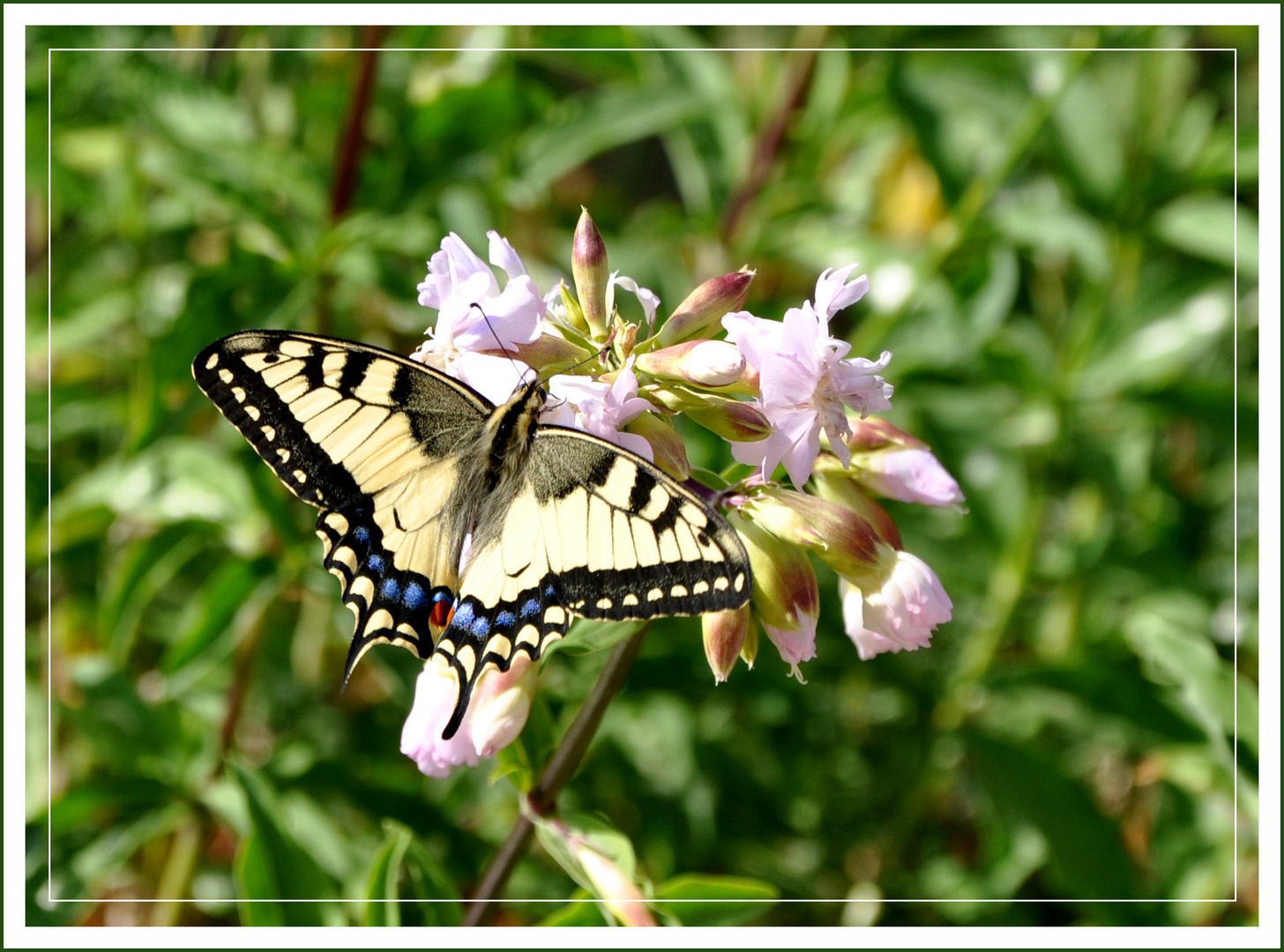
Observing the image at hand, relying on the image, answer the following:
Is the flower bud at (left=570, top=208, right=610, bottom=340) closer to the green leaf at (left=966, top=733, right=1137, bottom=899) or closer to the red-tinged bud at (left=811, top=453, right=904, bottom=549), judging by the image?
the red-tinged bud at (left=811, top=453, right=904, bottom=549)

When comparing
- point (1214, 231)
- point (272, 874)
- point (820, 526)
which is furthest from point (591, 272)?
point (1214, 231)

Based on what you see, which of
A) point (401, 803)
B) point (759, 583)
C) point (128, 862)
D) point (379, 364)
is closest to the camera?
point (759, 583)

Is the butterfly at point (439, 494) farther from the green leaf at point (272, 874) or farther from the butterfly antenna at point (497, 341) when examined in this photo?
the green leaf at point (272, 874)

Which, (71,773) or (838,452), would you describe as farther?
(71,773)

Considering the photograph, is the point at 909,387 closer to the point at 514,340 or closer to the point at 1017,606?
the point at 1017,606

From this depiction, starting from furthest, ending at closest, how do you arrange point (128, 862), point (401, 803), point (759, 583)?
point (128, 862) → point (401, 803) → point (759, 583)

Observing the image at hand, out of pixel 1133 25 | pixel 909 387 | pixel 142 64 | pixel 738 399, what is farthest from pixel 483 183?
pixel 1133 25

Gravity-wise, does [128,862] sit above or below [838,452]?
below

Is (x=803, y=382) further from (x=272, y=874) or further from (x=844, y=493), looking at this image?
(x=272, y=874)
